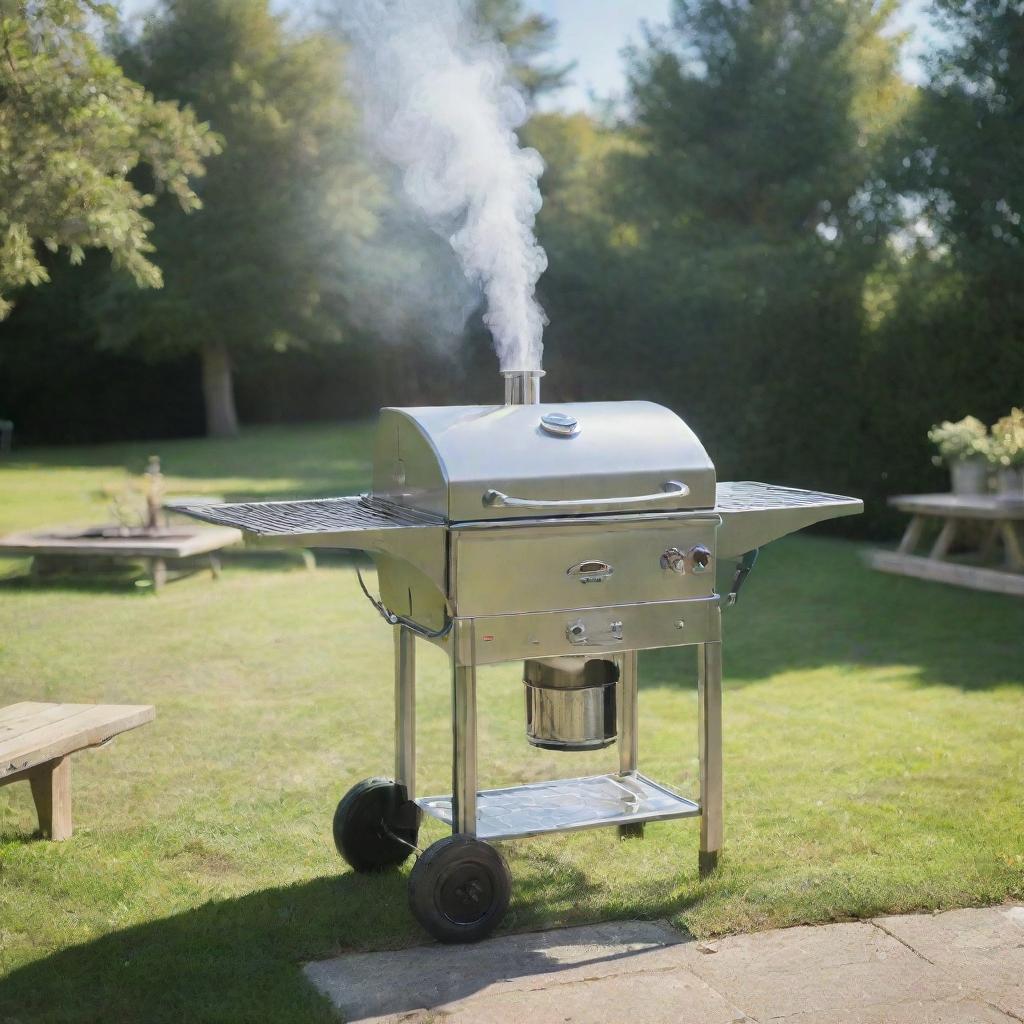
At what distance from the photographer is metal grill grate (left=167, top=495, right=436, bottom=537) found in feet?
9.91

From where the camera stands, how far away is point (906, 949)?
3.10m

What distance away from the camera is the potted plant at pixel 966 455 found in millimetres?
8562

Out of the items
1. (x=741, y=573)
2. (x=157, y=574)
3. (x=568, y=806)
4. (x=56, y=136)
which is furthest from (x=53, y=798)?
(x=157, y=574)

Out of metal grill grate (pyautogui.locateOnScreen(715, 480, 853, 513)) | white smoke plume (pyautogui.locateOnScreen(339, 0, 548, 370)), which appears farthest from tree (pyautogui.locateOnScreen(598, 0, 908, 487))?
metal grill grate (pyautogui.locateOnScreen(715, 480, 853, 513))

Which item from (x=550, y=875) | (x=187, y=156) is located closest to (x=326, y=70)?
(x=187, y=156)

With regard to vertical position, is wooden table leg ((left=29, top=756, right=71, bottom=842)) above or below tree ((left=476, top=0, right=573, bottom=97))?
below

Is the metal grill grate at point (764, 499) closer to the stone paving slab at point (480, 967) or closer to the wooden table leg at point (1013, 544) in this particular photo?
the stone paving slab at point (480, 967)

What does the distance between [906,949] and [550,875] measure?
1.01 metres

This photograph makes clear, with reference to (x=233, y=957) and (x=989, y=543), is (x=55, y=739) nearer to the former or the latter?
(x=233, y=957)

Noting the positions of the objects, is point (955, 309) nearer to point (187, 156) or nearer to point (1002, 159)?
point (1002, 159)

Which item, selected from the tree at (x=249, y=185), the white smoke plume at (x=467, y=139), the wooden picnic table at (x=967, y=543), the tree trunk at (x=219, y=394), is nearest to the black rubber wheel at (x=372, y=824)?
the white smoke plume at (x=467, y=139)

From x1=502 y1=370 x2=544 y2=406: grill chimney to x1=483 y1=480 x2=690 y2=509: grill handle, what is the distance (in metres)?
0.51

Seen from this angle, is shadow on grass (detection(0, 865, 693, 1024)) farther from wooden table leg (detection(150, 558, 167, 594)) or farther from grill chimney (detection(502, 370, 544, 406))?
wooden table leg (detection(150, 558, 167, 594))

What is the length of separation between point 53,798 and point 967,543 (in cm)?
734
